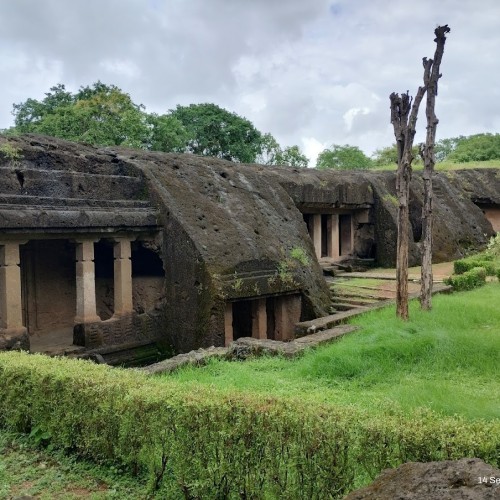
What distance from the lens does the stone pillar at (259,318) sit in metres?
10.5

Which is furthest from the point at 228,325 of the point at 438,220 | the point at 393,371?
the point at 438,220

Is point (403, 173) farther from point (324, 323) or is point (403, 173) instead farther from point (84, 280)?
point (84, 280)

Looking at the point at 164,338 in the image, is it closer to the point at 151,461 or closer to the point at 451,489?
the point at 151,461

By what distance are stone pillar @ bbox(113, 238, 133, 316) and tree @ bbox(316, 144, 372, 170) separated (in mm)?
35023

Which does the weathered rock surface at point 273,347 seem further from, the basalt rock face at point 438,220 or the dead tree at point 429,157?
the basalt rock face at point 438,220

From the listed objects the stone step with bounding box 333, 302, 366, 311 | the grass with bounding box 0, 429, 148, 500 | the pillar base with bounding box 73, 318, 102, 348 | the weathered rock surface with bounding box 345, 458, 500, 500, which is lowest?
the grass with bounding box 0, 429, 148, 500

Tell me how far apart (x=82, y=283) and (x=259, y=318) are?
11.0 ft

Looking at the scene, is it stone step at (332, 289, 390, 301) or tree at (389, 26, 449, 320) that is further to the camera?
stone step at (332, 289, 390, 301)

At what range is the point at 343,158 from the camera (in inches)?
1753

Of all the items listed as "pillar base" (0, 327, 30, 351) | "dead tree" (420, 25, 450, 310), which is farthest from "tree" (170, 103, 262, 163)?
"pillar base" (0, 327, 30, 351)

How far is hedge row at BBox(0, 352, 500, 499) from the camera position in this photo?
10.6 ft

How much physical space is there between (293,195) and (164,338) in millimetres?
5807

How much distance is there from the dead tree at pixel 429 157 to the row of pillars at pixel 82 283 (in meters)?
5.18

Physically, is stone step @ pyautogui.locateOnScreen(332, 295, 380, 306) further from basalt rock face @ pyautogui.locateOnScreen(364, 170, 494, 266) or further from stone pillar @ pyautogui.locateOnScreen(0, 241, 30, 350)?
stone pillar @ pyautogui.locateOnScreen(0, 241, 30, 350)
